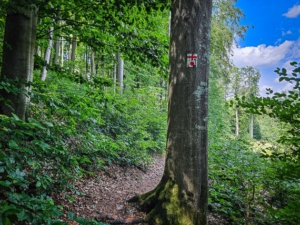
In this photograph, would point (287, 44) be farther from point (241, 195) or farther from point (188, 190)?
point (188, 190)

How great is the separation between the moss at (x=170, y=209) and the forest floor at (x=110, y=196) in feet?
0.84

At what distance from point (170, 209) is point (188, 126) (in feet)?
3.87

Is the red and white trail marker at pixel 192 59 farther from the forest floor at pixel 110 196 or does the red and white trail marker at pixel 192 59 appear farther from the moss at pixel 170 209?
the forest floor at pixel 110 196

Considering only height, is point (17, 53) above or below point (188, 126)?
above

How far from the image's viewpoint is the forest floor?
310 centimetres

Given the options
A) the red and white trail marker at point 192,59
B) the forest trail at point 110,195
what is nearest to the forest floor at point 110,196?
the forest trail at point 110,195

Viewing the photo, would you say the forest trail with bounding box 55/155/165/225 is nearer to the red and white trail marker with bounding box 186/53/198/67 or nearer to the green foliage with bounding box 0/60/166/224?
the green foliage with bounding box 0/60/166/224

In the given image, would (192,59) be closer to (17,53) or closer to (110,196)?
(17,53)

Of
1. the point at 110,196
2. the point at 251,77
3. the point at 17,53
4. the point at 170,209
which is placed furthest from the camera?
the point at 251,77

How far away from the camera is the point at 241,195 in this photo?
3541 millimetres

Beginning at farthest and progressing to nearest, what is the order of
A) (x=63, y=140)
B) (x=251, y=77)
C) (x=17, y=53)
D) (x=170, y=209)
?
(x=251, y=77) → (x=63, y=140) → (x=17, y=53) → (x=170, y=209)

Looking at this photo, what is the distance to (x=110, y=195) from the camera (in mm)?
4273

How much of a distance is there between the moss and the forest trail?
291 mm

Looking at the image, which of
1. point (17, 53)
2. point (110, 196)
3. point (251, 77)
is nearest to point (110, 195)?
point (110, 196)
